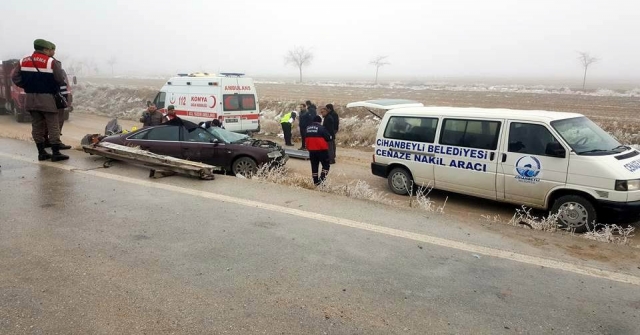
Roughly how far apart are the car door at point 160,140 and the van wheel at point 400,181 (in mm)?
4654

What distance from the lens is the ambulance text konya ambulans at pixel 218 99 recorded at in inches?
567

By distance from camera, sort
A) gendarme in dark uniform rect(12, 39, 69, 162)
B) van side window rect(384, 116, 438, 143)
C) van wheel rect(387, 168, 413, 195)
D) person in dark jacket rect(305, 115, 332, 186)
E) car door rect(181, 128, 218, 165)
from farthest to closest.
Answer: car door rect(181, 128, 218, 165)
van wheel rect(387, 168, 413, 195)
person in dark jacket rect(305, 115, 332, 186)
van side window rect(384, 116, 438, 143)
gendarme in dark uniform rect(12, 39, 69, 162)

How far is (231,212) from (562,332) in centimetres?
380

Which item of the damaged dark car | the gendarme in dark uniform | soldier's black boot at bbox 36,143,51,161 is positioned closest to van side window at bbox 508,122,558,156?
the damaged dark car

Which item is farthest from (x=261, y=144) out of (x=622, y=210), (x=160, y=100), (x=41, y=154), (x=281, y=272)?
(x=160, y=100)

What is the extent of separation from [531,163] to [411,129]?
242 centimetres

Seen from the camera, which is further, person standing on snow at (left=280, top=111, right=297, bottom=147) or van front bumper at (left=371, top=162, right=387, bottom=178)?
person standing on snow at (left=280, top=111, right=297, bottom=147)

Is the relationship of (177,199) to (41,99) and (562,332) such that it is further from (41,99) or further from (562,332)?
(562,332)

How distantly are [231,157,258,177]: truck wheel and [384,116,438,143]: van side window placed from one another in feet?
9.48

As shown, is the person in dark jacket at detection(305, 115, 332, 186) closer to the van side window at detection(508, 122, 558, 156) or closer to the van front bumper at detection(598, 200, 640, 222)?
the van side window at detection(508, 122, 558, 156)

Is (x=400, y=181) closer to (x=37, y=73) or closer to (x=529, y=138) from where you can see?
(x=529, y=138)

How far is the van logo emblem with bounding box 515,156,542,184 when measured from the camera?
714 centimetres

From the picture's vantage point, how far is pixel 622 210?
20.7ft

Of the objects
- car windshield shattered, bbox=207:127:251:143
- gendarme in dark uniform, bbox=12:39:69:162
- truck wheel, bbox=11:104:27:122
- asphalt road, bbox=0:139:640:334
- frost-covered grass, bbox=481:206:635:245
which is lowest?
frost-covered grass, bbox=481:206:635:245
